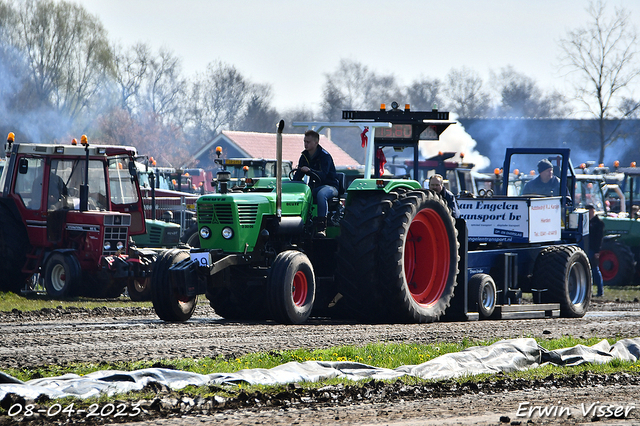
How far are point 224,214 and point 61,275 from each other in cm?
528

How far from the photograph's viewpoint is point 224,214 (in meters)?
9.89

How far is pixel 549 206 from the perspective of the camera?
13320 mm

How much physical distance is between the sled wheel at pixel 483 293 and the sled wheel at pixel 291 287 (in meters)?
2.54

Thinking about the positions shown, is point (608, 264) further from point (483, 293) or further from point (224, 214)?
point (224, 214)

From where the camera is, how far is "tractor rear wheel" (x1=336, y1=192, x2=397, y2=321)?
10.1 m

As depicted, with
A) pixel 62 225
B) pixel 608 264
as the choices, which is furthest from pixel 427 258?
pixel 608 264

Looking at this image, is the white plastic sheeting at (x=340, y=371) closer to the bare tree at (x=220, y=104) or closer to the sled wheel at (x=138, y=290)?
the sled wheel at (x=138, y=290)

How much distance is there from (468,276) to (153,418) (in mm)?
7417

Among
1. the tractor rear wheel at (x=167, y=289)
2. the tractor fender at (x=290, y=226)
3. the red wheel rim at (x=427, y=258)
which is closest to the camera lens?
the tractor rear wheel at (x=167, y=289)

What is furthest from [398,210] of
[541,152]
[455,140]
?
[455,140]

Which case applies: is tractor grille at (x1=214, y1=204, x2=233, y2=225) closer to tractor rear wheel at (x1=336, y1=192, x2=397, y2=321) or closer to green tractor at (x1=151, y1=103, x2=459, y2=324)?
green tractor at (x1=151, y1=103, x2=459, y2=324)

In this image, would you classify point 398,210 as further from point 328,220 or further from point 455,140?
point 455,140

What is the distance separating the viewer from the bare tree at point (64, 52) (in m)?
37.0

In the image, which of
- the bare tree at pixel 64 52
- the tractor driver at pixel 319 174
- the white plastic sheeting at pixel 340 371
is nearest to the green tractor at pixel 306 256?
the tractor driver at pixel 319 174
